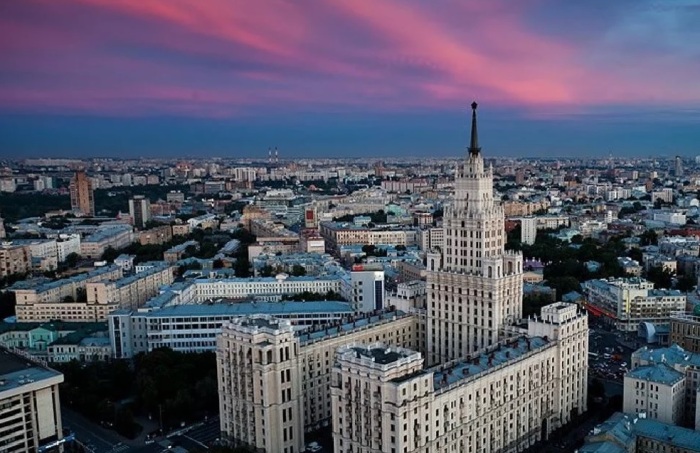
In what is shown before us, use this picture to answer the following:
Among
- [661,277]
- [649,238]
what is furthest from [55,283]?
[649,238]

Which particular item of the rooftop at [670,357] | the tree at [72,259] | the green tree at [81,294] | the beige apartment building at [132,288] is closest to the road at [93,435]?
the beige apartment building at [132,288]

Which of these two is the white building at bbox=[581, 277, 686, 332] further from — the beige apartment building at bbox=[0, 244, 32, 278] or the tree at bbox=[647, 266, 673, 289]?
the beige apartment building at bbox=[0, 244, 32, 278]

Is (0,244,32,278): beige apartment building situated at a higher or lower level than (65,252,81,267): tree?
higher

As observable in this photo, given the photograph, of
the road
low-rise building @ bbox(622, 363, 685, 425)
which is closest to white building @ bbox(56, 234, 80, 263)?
the road

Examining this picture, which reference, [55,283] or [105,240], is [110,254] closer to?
[105,240]

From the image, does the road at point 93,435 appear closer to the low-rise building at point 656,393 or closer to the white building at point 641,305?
the low-rise building at point 656,393

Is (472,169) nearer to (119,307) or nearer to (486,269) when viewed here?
(486,269)
